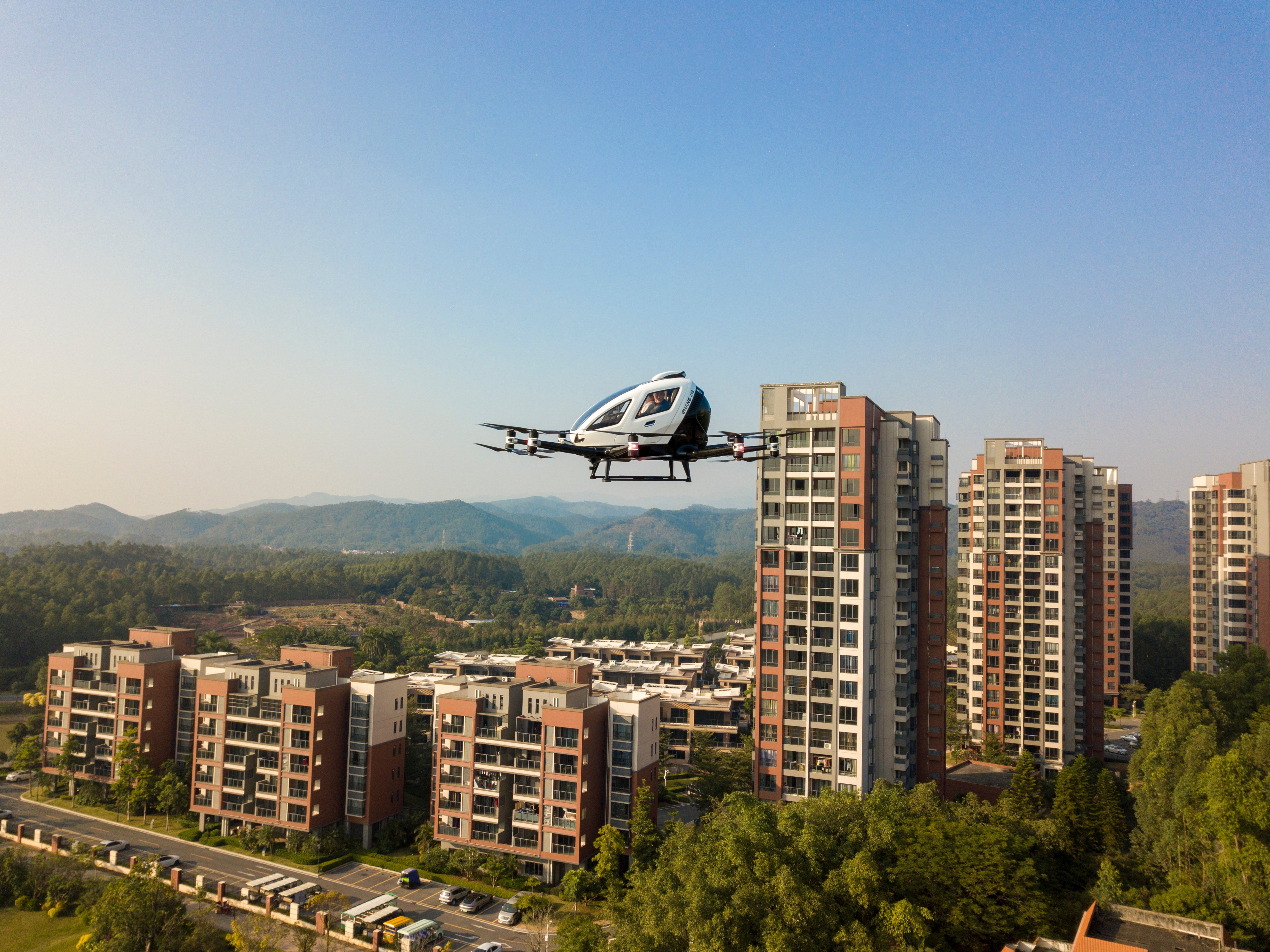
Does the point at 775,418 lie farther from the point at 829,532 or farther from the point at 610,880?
the point at 610,880

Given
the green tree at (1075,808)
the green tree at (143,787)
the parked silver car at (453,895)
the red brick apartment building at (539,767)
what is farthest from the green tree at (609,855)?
the green tree at (143,787)

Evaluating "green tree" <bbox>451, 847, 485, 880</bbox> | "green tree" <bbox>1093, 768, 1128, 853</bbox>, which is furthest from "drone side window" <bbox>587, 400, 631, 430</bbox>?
"green tree" <bbox>1093, 768, 1128, 853</bbox>

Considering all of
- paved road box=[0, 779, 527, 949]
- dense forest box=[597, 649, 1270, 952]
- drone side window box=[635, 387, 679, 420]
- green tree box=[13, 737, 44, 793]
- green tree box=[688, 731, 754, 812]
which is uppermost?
drone side window box=[635, 387, 679, 420]

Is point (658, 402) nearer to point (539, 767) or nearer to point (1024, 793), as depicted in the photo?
point (539, 767)

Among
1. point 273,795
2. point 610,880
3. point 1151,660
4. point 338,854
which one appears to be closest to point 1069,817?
point 610,880

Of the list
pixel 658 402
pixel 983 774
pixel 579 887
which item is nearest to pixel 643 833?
pixel 579 887

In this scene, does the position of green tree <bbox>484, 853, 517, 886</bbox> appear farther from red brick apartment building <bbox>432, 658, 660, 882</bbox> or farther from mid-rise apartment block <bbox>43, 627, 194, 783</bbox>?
mid-rise apartment block <bbox>43, 627, 194, 783</bbox>
